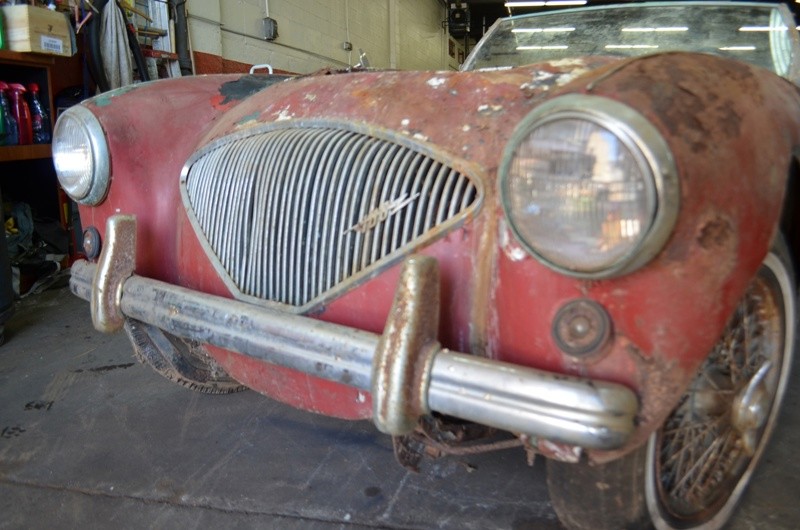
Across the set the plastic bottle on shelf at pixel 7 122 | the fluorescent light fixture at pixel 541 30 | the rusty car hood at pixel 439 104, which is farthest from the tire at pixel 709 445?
the plastic bottle on shelf at pixel 7 122

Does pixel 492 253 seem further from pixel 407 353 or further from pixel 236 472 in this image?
pixel 236 472

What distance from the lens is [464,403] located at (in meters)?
1.09

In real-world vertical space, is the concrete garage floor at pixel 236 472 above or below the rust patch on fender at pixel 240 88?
below

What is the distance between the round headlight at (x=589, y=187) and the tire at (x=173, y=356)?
1.19 metres

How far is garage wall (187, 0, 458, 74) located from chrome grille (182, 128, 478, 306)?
519 centimetres

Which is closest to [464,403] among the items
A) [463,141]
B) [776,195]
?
[463,141]

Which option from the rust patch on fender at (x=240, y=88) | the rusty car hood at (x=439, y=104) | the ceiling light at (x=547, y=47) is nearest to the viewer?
the rusty car hood at (x=439, y=104)

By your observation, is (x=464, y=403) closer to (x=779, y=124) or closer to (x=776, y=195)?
(x=776, y=195)

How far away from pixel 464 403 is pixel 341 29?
382 inches

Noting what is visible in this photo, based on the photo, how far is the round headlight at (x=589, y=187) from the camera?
949mm

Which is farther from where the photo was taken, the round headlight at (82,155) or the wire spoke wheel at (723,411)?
the round headlight at (82,155)

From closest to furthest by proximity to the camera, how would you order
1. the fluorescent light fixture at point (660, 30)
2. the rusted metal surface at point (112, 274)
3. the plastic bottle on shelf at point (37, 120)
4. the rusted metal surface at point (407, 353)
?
the rusted metal surface at point (407, 353)
the rusted metal surface at point (112, 274)
the fluorescent light fixture at point (660, 30)
the plastic bottle on shelf at point (37, 120)

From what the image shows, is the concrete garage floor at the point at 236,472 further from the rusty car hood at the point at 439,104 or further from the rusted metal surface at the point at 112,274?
the rusty car hood at the point at 439,104

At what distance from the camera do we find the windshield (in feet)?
7.68
